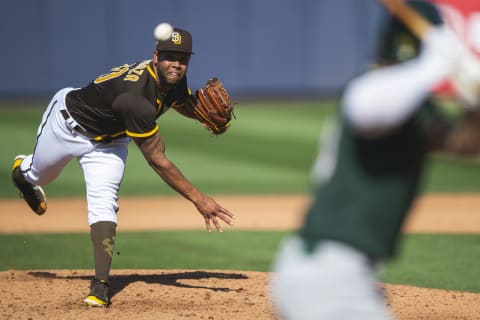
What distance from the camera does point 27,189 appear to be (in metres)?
6.51

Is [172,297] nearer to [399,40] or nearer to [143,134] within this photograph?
[143,134]

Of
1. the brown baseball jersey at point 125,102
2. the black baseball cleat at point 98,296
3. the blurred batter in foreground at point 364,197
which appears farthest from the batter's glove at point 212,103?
the blurred batter in foreground at point 364,197

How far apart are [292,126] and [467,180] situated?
195 inches

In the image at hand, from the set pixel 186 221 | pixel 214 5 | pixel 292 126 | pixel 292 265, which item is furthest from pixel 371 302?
pixel 214 5

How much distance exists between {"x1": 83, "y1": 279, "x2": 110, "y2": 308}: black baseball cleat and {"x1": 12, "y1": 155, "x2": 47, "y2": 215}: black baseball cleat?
4.27 feet

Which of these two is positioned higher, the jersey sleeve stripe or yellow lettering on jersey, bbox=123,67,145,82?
yellow lettering on jersey, bbox=123,67,145,82

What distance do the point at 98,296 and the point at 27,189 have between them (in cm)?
143

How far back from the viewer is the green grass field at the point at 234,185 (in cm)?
735

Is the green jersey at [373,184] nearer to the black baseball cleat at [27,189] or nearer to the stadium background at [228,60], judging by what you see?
the black baseball cleat at [27,189]

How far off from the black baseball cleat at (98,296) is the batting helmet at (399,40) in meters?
3.38

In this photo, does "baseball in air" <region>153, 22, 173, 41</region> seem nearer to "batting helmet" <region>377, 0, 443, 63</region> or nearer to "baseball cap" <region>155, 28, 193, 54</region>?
"baseball cap" <region>155, 28, 193, 54</region>

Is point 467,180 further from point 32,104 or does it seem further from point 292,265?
point 292,265

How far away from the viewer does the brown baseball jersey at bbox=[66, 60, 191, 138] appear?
5227mm

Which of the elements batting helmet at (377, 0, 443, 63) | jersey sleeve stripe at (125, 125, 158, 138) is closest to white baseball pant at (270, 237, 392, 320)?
batting helmet at (377, 0, 443, 63)
